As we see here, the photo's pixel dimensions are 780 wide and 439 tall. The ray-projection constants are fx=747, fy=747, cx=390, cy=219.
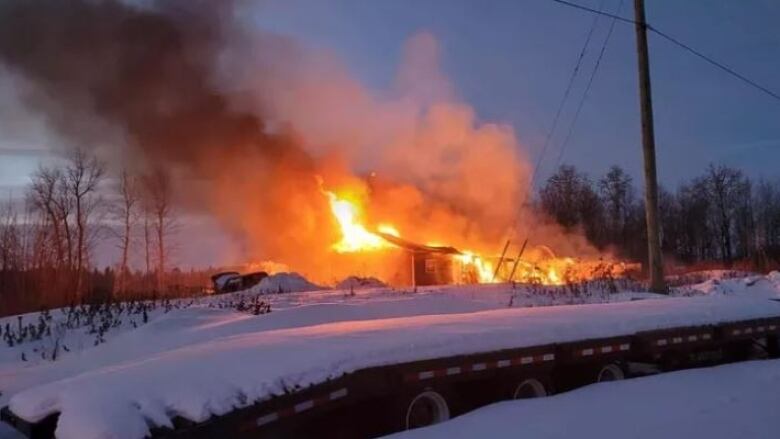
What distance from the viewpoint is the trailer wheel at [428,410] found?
668 centimetres

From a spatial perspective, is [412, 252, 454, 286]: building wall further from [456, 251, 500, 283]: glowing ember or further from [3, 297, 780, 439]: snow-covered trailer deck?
[3, 297, 780, 439]: snow-covered trailer deck

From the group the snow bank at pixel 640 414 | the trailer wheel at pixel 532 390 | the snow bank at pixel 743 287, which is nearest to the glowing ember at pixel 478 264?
the snow bank at pixel 743 287

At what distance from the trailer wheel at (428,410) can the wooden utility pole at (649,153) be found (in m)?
11.0

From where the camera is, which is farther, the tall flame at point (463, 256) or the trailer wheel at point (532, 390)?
the tall flame at point (463, 256)

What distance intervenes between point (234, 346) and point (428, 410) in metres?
1.84

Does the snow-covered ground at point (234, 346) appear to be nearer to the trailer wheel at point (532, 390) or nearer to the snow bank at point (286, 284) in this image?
the trailer wheel at point (532, 390)

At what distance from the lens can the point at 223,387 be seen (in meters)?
5.05

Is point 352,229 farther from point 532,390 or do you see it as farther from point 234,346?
point 234,346

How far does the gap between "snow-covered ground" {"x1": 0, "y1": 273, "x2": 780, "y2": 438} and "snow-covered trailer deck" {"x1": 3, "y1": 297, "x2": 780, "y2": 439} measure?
0.02 m

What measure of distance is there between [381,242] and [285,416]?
1223 inches

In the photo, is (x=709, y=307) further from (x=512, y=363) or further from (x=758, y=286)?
(x=758, y=286)

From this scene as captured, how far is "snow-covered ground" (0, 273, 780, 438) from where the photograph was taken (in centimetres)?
483

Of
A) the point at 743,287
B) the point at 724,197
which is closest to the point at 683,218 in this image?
the point at 724,197

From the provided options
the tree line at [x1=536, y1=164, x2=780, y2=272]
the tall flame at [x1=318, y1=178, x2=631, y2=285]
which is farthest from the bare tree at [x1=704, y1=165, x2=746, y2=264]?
the tall flame at [x1=318, y1=178, x2=631, y2=285]
